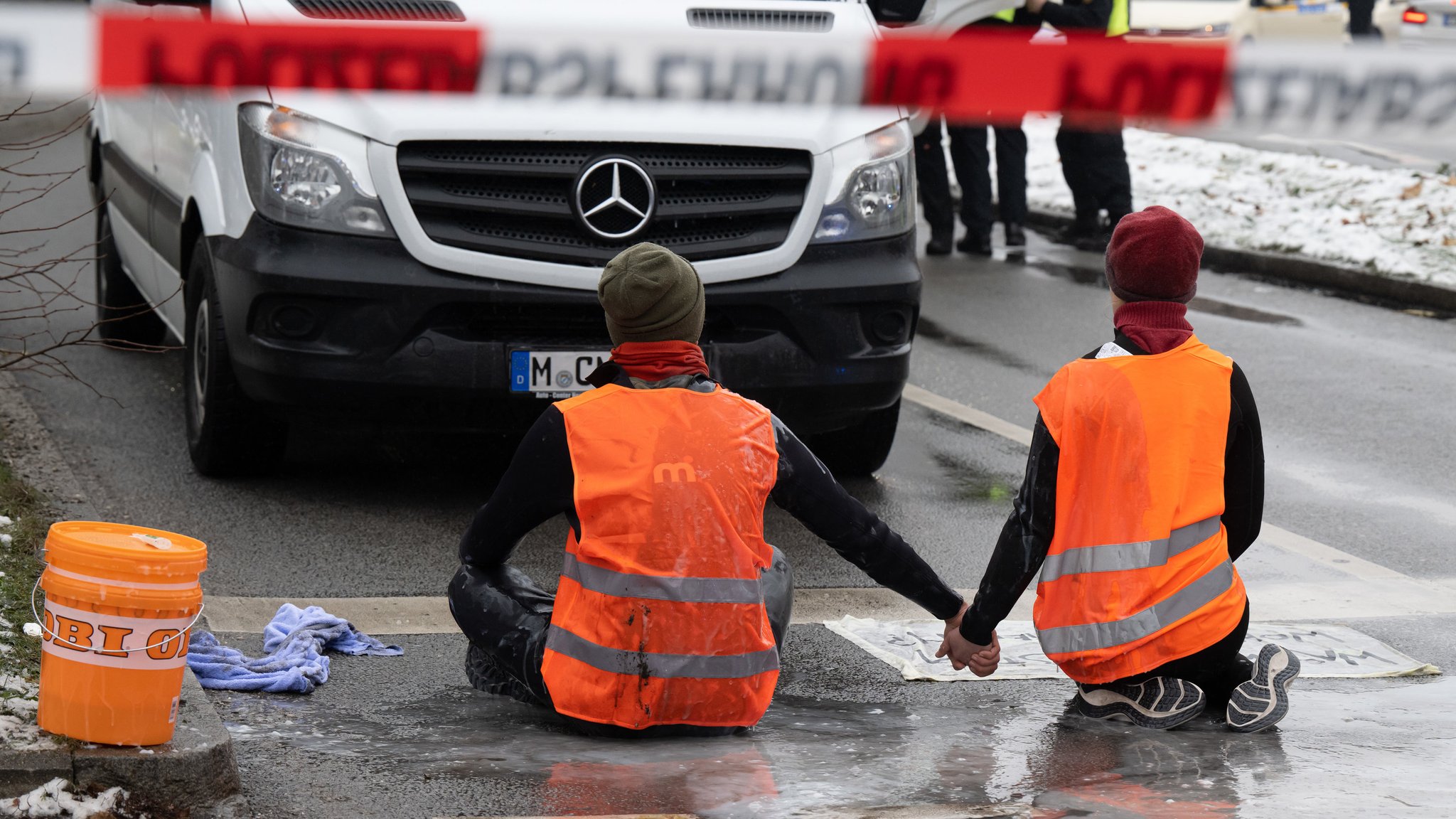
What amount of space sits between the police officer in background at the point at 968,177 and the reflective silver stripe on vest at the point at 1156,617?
919cm

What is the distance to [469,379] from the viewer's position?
6227mm

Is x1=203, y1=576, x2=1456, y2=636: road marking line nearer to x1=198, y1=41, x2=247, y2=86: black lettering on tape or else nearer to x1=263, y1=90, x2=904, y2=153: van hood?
x1=263, y1=90, x2=904, y2=153: van hood

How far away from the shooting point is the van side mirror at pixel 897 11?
761cm

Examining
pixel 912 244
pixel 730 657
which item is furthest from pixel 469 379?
pixel 730 657

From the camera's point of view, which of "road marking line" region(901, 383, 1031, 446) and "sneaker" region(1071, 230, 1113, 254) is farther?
"sneaker" region(1071, 230, 1113, 254)

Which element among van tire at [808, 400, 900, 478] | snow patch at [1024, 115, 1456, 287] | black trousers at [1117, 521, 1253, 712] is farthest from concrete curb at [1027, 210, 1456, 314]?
black trousers at [1117, 521, 1253, 712]

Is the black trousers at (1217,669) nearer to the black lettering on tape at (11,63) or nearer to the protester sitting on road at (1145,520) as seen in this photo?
the protester sitting on road at (1145,520)

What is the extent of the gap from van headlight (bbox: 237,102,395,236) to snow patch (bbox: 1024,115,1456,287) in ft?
25.3

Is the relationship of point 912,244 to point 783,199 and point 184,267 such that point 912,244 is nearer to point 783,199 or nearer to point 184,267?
point 783,199

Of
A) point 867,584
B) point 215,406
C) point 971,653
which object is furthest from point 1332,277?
point 971,653

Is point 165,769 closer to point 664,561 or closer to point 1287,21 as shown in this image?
point 664,561

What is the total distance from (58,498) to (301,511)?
778 millimetres

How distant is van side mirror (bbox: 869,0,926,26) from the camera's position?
25.0 ft

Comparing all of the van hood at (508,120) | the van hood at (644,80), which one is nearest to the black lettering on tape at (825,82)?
the van hood at (644,80)
